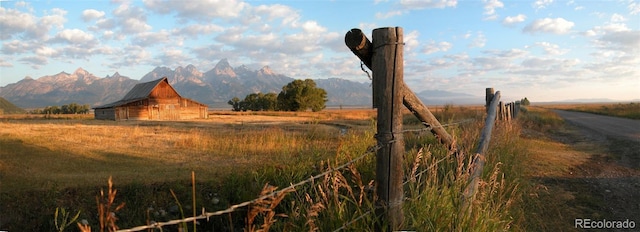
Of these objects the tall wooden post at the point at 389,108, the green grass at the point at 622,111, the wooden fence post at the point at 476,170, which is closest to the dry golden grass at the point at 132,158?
the wooden fence post at the point at 476,170

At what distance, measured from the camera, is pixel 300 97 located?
67875 millimetres

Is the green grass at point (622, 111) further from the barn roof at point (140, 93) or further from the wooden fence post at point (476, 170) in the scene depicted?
the barn roof at point (140, 93)

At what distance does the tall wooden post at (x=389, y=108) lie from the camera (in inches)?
102

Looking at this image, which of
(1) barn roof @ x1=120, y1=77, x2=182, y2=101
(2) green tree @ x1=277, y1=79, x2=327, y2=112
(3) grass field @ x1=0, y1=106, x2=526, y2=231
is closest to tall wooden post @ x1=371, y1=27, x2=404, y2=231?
(3) grass field @ x1=0, y1=106, x2=526, y2=231

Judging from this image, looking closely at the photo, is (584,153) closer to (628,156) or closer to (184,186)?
(628,156)

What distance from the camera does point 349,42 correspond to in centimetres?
251

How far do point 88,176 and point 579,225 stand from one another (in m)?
8.98

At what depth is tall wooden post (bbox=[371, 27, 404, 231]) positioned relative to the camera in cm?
258

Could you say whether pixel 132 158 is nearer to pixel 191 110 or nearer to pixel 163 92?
pixel 163 92

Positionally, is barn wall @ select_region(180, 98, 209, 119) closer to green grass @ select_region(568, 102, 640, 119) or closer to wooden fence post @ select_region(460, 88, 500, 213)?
green grass @ select_region(568, 102, 640, 119)

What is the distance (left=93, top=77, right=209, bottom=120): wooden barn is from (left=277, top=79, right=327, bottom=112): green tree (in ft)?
74.8

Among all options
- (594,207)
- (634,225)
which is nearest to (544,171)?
(594,207)

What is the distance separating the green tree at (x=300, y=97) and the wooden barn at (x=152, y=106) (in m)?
22.8

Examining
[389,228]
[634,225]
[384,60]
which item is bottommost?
[634,225]
